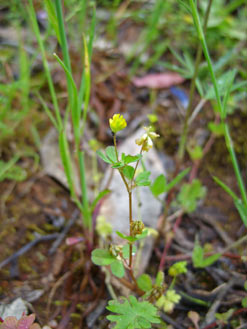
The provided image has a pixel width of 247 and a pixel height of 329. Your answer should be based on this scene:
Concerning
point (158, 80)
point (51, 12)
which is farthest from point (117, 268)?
point (158, 80)

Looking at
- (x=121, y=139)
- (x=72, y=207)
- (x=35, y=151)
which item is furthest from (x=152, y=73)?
(x=72, y=207)

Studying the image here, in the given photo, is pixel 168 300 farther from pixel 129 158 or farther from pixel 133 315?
pixel 129 158

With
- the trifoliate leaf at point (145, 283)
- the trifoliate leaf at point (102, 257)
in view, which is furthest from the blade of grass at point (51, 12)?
the trifoliate leaf at point (145, 283)

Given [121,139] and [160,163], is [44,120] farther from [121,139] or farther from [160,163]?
[160,163]

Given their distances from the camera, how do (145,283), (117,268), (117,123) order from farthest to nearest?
(145,283)
(117,268)
(117,123)

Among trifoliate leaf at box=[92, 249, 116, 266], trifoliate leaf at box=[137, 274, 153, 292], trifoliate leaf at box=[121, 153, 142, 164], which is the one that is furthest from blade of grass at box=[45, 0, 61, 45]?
trifoliate leaf at box=[137, 274, 153, 292]

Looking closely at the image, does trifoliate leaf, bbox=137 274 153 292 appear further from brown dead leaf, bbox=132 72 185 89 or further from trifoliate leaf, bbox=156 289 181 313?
brown dead leaf, bbox=132 72 185 89
